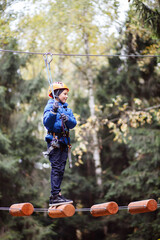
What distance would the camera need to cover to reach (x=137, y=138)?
962cm

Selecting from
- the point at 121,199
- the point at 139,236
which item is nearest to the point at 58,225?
the point at 121,199

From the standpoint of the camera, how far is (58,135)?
166 inches

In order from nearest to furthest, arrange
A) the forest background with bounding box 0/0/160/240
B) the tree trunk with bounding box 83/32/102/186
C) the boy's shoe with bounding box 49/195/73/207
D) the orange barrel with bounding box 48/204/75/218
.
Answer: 1. the orange barrel with bounding box 48/204/75/218
2. the boy's shoe with bounding box 49/195/73/207
3. the forest background with bounding box 0/0/160/240
4. the tree trunk with bounding box 83/32/102/186

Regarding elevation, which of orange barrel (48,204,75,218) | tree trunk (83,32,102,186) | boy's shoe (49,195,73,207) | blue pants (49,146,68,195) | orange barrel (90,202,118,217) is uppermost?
blue pants (49,146,68,195)

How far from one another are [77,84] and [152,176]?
667 cm

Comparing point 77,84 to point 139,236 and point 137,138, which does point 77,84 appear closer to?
point 137,138

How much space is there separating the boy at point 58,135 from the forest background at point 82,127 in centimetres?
369

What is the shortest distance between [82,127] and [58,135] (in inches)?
167

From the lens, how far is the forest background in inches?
345

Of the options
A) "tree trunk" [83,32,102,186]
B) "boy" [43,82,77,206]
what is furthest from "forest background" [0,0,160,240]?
"boy" [43,82,77,206]

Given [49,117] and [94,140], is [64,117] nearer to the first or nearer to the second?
[49,117]

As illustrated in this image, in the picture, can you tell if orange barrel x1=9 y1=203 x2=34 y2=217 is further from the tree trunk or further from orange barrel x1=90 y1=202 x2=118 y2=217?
the tree trunk

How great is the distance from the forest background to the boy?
3686mm

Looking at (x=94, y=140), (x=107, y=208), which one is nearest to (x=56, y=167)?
(x=107, y=208)
